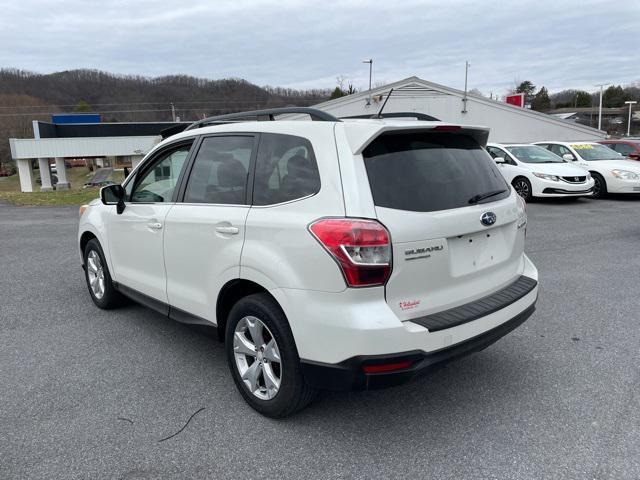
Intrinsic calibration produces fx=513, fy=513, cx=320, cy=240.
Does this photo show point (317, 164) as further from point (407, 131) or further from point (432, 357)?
point (432, 357)

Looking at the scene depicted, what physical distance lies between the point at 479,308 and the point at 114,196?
3365 millimetres

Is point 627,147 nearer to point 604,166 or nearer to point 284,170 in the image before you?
point 604,166

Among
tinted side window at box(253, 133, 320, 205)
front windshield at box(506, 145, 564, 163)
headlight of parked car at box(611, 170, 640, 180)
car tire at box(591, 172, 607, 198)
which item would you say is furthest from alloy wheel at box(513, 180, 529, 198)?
tinted side window at box(253, 133, 320, 205)

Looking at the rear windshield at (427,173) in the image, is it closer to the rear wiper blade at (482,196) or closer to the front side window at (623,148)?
the rear wiper blade at (482,196)

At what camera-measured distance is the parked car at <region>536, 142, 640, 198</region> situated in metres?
13.8

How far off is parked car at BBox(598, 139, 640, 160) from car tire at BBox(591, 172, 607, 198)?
2763 mm

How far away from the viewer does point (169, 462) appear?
108 inches

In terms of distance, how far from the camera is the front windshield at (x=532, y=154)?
47.3ft

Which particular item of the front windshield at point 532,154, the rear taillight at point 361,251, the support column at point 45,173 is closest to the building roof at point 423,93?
the front windshield at point 532,154

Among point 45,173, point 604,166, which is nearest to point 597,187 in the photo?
point 604,166

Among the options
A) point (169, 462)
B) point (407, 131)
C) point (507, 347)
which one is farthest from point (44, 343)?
point (507, 347)

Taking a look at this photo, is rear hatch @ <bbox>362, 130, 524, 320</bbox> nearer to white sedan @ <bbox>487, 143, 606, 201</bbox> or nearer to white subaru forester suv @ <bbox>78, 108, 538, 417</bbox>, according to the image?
white subaru forester suv @ <bbox>78, 108, 538, 417</bbox>

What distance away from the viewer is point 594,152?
15.3m

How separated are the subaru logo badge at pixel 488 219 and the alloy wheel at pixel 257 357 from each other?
4.68ft
